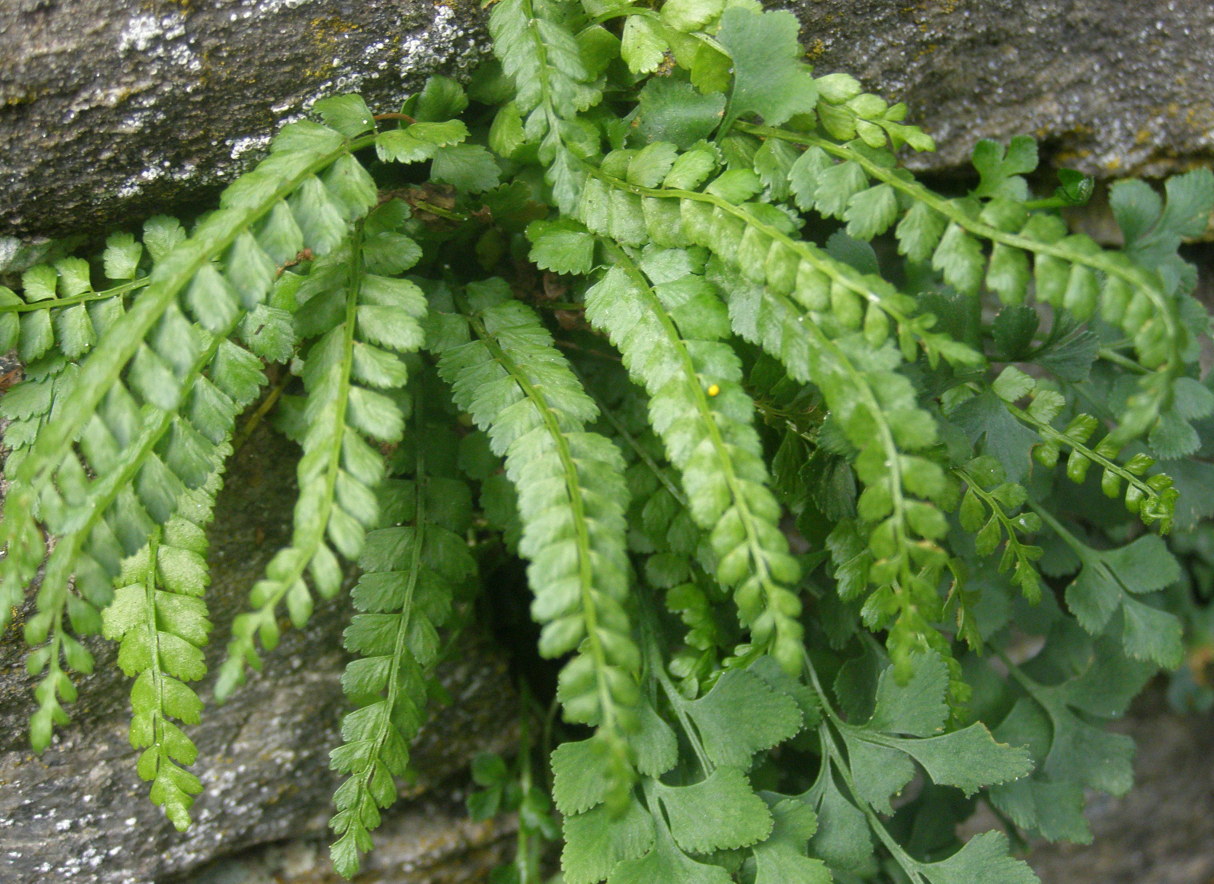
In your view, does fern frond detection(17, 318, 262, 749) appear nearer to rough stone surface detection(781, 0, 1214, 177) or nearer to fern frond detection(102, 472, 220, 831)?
fern frond detection(102, 472, 220, 831)

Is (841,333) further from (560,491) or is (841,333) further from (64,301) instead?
(64,301)

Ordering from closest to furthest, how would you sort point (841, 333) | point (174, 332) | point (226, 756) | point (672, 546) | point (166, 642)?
point (174, 332)
point (841, 333)
point (166, 642)
point (672, 546)
point (226, 756)

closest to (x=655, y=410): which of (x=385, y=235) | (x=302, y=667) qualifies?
(x=385, y=235)

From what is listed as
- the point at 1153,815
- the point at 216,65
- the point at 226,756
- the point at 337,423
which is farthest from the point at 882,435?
the point at 1153,815

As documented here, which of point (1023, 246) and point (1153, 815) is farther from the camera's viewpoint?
point (1153, 815)

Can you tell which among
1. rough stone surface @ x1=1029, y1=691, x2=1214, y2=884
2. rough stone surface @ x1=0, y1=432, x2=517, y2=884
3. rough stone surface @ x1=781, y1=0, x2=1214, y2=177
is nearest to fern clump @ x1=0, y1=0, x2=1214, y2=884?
rough stone surface @ x1=0, y1=432, x2=517, y2=884

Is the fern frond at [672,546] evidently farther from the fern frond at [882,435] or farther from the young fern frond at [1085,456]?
the young fern frond at [1085,456]
